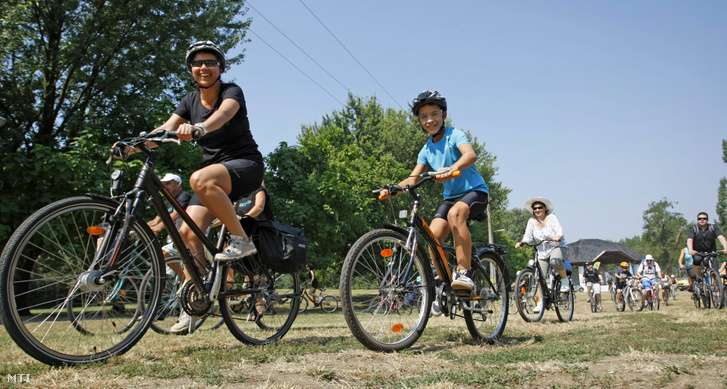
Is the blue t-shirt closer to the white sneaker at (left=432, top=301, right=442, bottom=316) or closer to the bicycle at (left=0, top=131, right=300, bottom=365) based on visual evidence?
the white sneaker at (left=432, top=301, right=442, bottom=316)

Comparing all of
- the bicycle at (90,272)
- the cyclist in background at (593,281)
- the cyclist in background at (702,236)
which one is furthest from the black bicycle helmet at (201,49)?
the cyclist in background at (593,281)

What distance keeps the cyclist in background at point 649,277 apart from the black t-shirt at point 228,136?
47.0 feet

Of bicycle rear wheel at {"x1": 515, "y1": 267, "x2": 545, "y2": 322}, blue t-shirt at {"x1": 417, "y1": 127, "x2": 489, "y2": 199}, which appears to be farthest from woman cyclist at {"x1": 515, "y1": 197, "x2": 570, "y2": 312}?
blue t-shirt at {"x1": 417, "y1": 127, "x2": 489, "y2": 199}

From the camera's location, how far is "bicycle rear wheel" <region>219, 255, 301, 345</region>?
14.1 ft

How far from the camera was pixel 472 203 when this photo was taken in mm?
4770

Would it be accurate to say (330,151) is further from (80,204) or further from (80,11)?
(80,204)

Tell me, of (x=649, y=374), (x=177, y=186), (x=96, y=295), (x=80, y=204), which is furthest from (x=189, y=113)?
(x=649, y=374)

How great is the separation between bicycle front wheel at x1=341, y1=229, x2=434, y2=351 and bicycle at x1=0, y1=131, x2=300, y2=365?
0.97 m

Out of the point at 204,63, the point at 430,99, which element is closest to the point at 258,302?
the point at 204,63

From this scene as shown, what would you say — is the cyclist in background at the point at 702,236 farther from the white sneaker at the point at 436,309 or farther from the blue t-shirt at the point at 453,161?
the white sneaker at the point at 436,309

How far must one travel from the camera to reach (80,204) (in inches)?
124

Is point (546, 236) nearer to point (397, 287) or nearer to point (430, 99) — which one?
point (430, 99)

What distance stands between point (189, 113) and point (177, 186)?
222 cm

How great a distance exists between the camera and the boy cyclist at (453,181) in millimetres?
4605
